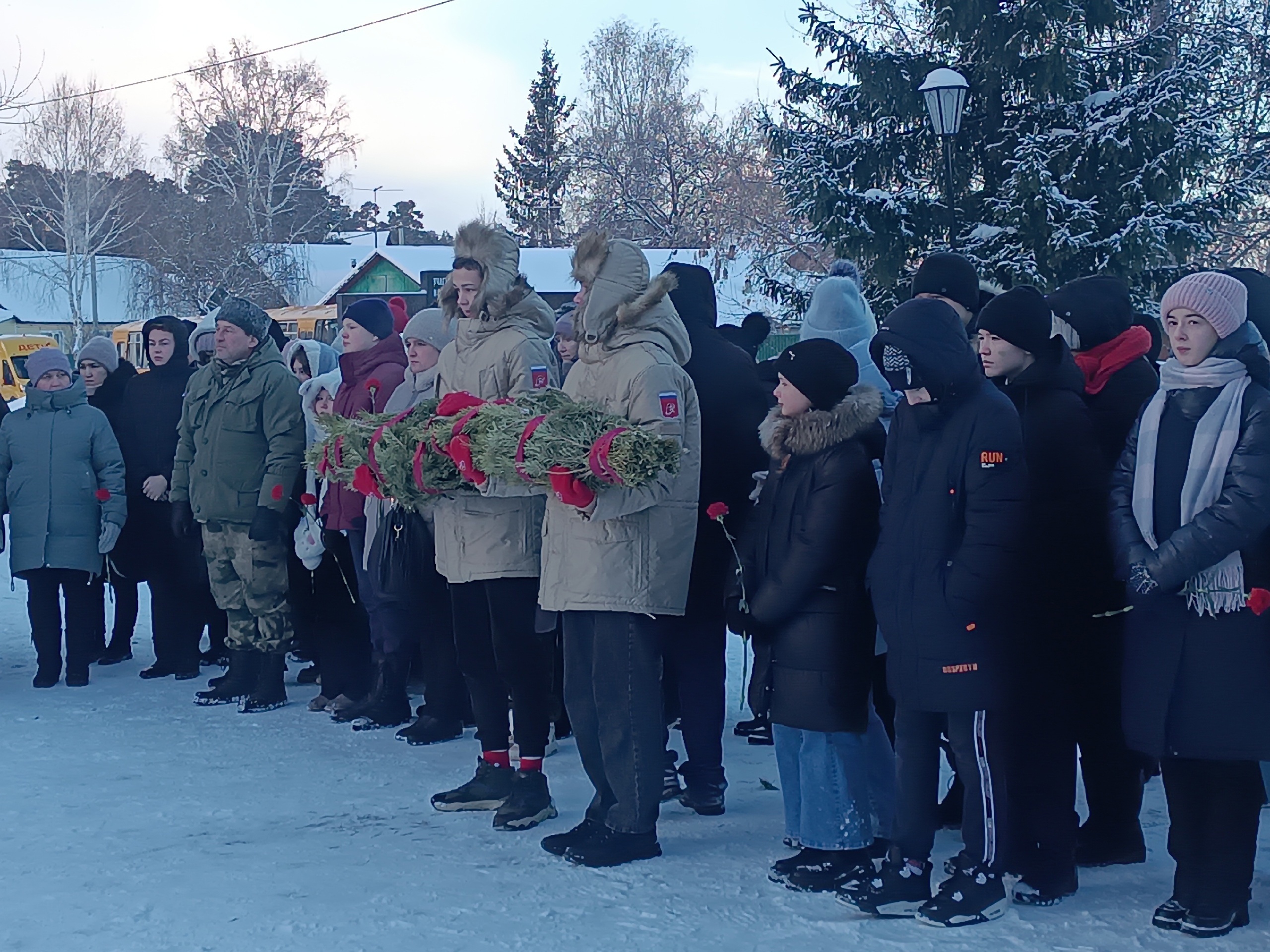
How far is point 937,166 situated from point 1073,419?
1150 cm

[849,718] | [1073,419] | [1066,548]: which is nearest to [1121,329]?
[1073,419]

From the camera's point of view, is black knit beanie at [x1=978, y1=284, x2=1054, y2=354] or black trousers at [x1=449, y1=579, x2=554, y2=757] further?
black trousers at [x1=449, y1=579, x2=554, y2=757]

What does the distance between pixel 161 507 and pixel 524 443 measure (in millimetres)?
4477

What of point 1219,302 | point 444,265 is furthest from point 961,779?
point 444,265

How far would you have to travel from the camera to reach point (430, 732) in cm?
623

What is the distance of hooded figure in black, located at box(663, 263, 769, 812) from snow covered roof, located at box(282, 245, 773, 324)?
79.9 ft

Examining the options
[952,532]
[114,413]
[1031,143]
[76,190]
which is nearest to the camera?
[952,532]

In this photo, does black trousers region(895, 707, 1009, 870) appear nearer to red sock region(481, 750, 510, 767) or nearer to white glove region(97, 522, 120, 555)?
red sock region(481, 750, 510, 767)

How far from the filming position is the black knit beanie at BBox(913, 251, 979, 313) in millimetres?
4832

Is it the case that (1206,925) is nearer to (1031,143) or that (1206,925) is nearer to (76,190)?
(1031,143)

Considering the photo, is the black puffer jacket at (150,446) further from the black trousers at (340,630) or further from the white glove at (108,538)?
the black trousers at (340,630)

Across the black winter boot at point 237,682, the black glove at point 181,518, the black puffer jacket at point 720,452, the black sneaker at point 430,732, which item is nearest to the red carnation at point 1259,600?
the black puffer jacket at point 720,452

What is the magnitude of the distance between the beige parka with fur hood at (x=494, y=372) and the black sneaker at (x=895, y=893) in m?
1.59

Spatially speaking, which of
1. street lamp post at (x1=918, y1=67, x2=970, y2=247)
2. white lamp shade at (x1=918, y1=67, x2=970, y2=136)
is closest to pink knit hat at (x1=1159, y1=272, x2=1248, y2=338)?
street lamp post at (x1=918, y1=67, x2=970, y2=247)
